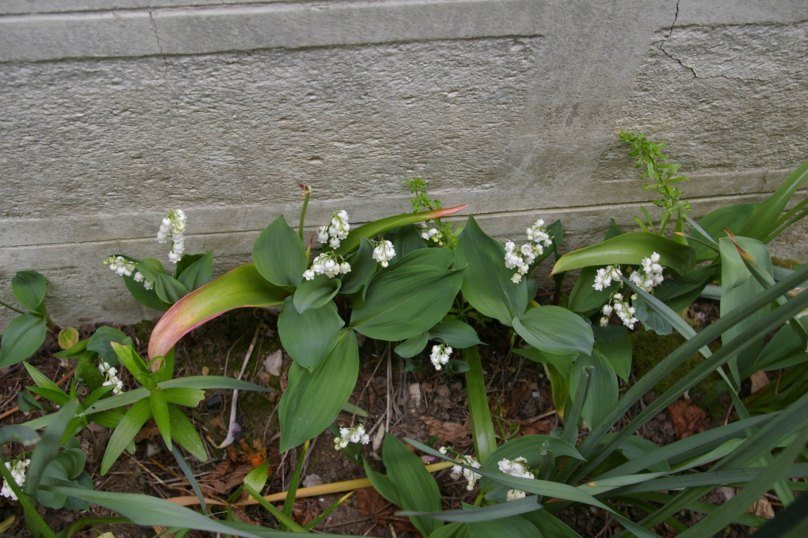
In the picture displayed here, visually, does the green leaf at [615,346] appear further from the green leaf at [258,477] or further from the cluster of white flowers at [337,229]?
the green leaf at [258,477]

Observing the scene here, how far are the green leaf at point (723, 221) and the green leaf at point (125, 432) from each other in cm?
183

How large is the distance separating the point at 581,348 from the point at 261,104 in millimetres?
1125

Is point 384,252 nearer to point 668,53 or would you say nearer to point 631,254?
point 631,254

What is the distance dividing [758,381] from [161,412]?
2006mm

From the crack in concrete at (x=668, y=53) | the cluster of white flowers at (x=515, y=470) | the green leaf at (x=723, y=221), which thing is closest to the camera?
the cluster of white flowers at (x=515, y=470)

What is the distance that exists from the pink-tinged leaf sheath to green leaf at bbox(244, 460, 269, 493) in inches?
18.0

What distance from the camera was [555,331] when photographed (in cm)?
146

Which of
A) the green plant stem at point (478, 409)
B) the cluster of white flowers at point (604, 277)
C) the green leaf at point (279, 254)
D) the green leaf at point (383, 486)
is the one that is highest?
the green leaf at point (279, 254)

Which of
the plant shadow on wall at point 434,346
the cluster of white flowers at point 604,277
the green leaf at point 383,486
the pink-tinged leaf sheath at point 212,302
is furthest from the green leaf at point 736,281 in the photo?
the pink-tinged leaf sheath at point 212,302

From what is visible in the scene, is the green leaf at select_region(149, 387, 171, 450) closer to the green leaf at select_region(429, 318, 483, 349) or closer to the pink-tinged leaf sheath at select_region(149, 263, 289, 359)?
the pink-tinged leaf sheath at select_region(149, 263, 289, 359)

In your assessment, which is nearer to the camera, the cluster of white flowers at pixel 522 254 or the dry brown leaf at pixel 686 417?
the cluster of white flowers at pixel 522 254

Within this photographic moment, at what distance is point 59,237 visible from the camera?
1654 millimetres

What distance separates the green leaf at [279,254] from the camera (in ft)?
4.83

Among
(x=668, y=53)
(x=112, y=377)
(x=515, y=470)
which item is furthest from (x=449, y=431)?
(x=668, y=53)
